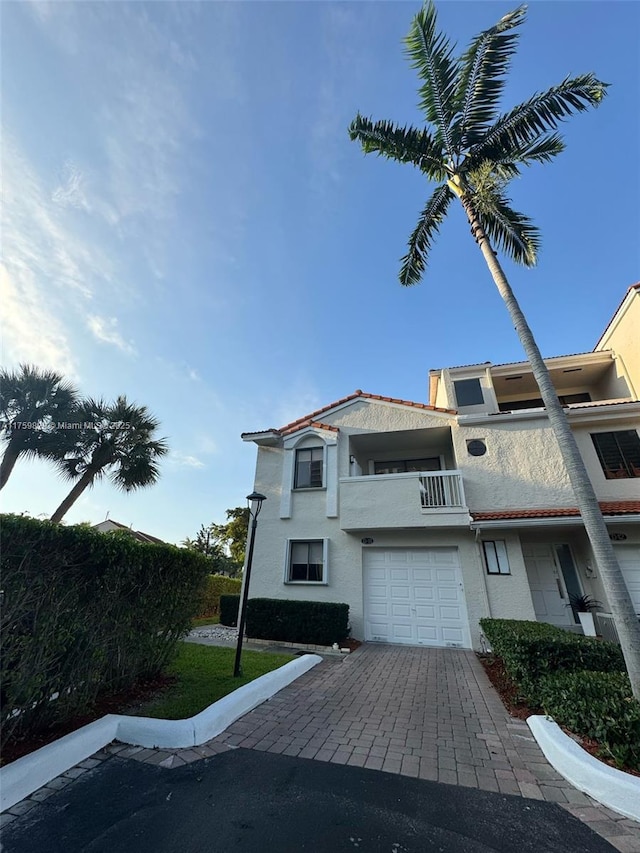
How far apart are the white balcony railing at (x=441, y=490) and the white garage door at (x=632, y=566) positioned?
186 inches

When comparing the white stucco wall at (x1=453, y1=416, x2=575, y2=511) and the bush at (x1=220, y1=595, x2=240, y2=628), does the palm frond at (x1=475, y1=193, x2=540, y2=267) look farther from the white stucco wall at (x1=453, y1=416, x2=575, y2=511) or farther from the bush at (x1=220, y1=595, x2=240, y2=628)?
the bush at (x1=220, y1=595, x2=240, y2=628)

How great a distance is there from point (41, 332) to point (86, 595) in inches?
262

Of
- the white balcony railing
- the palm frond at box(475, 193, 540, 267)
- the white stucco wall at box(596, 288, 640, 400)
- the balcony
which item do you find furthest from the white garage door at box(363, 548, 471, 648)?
the white stucco wall at box(596, 288, 640, 400)

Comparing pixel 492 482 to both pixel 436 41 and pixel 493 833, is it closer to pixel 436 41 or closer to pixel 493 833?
pixel 493 833

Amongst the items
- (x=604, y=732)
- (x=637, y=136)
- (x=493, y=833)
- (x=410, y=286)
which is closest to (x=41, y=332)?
(x=410, y=286)

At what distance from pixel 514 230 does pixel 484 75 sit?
11.9 ft

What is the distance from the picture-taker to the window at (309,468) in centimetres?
1329

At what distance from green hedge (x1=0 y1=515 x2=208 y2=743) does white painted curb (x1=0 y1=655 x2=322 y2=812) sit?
1.49 feet

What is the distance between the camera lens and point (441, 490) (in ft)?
38.1

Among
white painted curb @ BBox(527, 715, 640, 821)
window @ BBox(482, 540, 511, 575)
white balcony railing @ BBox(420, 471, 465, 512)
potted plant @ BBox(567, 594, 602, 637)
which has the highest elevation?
white balcony railing @ BBox(420, 471, 465, 512)

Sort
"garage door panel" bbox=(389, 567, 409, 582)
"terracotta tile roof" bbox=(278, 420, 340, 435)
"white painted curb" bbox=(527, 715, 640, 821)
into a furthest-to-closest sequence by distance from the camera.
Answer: "terracotta tile roof" bbox=(278, 420, 340, 435) → "garage door panel" bbox=(389, 567, 409, 582) → "white painted curb" bbox=(527, 715, 640, 821)

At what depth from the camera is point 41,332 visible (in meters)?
7.92

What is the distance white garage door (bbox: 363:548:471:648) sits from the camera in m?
10.5

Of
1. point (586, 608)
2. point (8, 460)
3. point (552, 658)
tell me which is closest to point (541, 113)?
point (552, 658)
